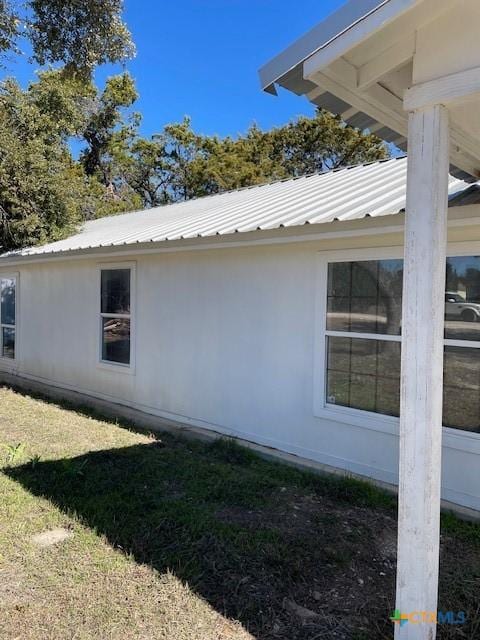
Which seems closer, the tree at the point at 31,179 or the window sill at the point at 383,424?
the window sill at the point at 383,424

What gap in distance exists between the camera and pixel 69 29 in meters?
6.79

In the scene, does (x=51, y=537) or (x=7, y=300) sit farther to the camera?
(x=7, y=300)

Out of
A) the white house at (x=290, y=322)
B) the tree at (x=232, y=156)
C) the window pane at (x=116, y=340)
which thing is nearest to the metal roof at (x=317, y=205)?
the white house at (x=290, y=322)

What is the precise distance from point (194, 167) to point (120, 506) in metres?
25.6

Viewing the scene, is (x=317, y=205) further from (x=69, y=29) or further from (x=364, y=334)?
(x=69, y=29)

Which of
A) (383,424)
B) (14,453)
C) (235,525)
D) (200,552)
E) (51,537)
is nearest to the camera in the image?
(200,552)

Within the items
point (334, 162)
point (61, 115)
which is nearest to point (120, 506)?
point (61, 115)

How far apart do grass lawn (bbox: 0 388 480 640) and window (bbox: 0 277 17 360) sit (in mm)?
6246

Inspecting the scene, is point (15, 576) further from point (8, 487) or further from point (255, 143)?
point (255, 143)

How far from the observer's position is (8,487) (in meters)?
4.62

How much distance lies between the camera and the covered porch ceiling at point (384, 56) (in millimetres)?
2197

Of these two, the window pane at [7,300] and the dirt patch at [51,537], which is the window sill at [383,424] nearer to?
the dirt patch at [51,537]

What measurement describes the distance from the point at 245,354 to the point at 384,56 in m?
4.07

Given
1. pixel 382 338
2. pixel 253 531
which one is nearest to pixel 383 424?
pixel 382 338
